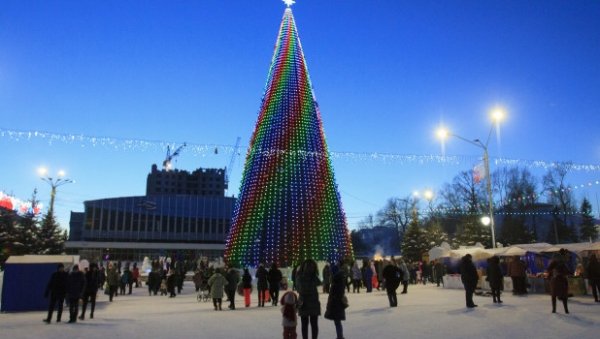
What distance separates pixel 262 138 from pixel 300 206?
352cm

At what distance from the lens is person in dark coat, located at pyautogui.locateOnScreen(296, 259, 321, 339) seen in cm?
759

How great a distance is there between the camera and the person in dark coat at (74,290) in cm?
1111

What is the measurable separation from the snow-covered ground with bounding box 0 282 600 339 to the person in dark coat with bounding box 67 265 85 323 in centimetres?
31

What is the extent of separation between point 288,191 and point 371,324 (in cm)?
1103

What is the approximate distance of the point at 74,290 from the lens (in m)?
11.1

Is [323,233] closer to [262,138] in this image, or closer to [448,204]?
[262,138]

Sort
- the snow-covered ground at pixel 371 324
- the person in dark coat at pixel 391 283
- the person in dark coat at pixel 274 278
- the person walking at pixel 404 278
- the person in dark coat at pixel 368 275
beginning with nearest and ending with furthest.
Answer: 1. the snow-covered ground at pixel 371 324
2. the person in dark coat at pixel 391 283
3. the person in dark coat at pixel 274 278
4. the person walking at pixel 404 278
5. the person in dark coat at pixel 368 275

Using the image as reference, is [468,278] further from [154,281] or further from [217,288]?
[154,281]

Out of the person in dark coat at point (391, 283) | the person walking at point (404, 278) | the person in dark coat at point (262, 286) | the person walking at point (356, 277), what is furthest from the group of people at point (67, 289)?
the person walking at point (356, 277)

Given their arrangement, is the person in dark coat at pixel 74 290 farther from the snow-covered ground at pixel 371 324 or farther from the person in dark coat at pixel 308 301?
the person in dark coat at pixel 308 301

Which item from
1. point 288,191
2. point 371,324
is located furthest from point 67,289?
point 288,191

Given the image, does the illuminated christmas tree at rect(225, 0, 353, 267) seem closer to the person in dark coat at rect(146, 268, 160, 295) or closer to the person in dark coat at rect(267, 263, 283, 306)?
the person in dark coat at rect(146, 268, 160, 295)

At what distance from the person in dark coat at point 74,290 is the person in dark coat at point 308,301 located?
20.4 ft

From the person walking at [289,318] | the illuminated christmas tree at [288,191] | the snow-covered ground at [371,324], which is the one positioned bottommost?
the snow-covered ground at [371,324]
